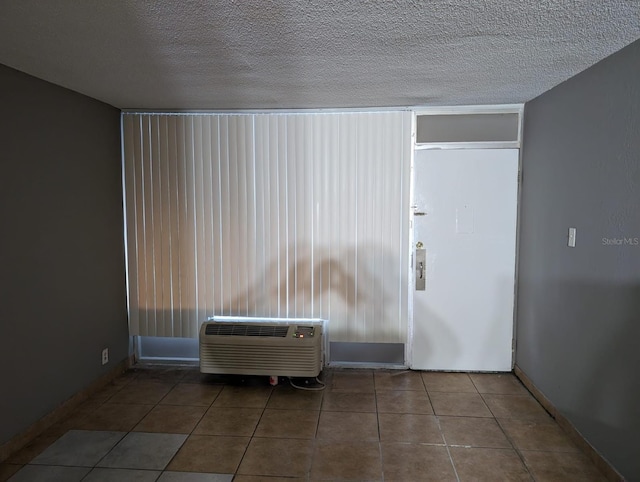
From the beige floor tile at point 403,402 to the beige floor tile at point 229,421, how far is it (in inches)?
35.4

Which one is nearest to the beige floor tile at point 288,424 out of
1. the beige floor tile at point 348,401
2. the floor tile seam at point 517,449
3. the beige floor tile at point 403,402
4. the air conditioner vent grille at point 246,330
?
the beige floor tile at point 348,401

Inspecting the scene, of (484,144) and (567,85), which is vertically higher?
(567,85)

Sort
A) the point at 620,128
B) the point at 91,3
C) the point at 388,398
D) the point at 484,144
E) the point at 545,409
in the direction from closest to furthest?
the point at 91,3
the point at 620,128
the point at 545,409
the point at 388,398
the point at 484,144

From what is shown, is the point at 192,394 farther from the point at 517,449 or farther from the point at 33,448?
the point at 517,449

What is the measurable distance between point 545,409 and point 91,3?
353 centimetres

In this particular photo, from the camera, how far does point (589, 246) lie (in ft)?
7.86

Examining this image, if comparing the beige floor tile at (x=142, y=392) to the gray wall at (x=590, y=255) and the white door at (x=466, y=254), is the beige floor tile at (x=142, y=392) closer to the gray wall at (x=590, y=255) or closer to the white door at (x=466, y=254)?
the white door at (x=466, y=254)

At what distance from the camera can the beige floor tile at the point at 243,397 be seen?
10.2 feet

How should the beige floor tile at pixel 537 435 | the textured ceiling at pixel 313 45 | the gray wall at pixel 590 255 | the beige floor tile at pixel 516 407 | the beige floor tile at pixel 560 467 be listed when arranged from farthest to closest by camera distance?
the beige floor tile at pixel 516 407, the beige floor tile at pixel 537 435, the beige floor tile at pixel 560 467, the gray wall at pixel 590 255, the textured ceiling at pixel 313 45

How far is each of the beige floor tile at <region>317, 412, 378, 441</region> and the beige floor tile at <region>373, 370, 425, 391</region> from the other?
50cm

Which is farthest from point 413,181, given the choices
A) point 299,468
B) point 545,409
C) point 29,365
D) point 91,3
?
point 29,365

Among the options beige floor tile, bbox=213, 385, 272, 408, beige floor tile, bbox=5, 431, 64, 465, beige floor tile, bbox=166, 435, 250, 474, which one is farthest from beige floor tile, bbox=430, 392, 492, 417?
beige floor tile, bbox=5, 431, 64, 465

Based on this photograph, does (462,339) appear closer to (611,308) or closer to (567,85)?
(611,308)

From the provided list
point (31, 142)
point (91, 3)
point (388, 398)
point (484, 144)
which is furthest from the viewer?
point (484, 144)
